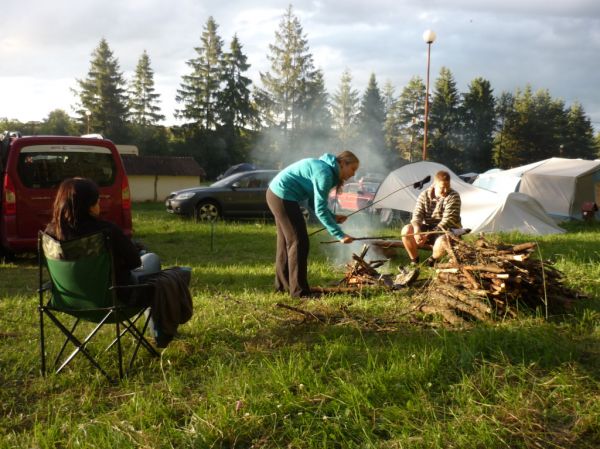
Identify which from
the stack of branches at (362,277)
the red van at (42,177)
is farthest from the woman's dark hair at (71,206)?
the red van at (42,177)

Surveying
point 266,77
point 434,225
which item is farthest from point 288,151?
point 434,225

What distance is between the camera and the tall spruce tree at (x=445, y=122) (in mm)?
52406

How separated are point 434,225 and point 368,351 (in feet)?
13.0

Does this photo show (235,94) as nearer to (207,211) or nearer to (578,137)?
(207,211)

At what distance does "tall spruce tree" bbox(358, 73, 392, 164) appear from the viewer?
180 ft

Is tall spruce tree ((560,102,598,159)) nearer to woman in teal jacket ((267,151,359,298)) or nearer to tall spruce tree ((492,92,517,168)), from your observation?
tall spruce tree ((492,92,517,168))

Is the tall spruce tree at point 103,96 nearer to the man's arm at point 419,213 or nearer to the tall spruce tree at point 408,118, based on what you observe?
the tall spruce tree at point 408,118

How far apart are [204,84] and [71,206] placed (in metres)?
43.7

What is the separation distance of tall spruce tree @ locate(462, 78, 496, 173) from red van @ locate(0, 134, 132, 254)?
1920 inches

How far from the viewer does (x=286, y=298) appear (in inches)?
199

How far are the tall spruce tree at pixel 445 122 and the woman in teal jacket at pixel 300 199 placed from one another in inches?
1941

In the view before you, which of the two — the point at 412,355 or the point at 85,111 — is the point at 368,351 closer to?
the point at 412,355

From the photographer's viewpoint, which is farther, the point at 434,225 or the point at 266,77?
the point at 266,77

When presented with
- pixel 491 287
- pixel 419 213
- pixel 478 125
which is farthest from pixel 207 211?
pixel 478 125
